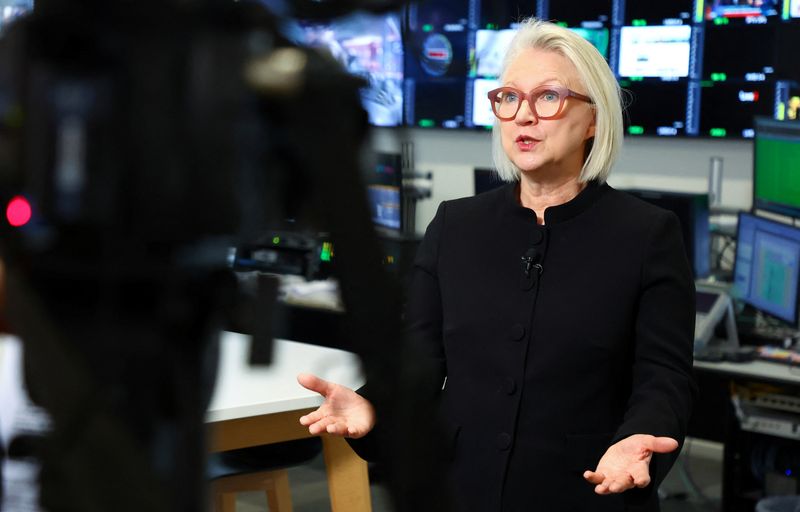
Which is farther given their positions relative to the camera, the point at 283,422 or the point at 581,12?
the point at 581,12

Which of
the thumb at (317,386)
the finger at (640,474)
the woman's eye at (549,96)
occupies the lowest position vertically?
the finger at (640,474)

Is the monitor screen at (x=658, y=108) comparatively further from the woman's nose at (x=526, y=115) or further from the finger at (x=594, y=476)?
the finger at (x=594, y=476)

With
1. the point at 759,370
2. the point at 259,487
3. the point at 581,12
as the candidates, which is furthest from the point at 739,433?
the point at 581,12

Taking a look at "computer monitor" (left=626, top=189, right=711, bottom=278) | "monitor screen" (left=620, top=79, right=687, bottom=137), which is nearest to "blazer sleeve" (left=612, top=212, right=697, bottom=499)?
"computer monitor" (left=626, top=189, right=711, bottom=278)

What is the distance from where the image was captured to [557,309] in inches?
69.7

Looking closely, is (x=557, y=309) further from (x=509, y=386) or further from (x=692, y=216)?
(x=692, y=216)

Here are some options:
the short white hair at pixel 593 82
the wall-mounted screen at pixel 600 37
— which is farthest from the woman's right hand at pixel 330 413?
the wall-mounted screen at pixel 600 37

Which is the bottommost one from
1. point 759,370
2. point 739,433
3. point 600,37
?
point 739,433

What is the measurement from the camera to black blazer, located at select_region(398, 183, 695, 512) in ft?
5.70

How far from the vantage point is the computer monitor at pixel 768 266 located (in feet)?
11.4

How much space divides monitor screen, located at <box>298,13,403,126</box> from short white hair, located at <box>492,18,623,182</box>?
1440mm

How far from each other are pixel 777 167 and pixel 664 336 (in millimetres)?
2293

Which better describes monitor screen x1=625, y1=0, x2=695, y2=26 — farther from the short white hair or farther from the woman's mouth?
the woman's mouth

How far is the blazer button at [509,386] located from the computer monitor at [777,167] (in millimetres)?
2271
